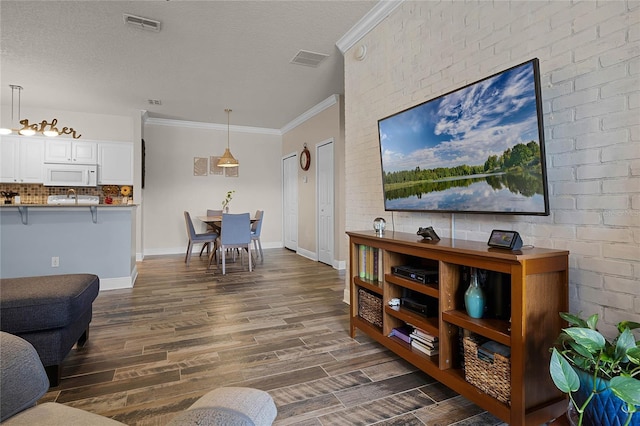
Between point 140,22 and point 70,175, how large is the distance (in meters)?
4.17

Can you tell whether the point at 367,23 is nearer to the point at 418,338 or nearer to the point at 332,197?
the point at 418,338

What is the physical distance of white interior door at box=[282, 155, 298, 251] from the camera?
736 centimetres

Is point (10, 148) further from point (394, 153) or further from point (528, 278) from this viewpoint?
point (528, 278)

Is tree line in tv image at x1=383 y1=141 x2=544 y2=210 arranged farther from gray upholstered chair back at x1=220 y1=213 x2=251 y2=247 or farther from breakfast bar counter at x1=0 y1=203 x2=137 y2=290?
breakfast bar counter at x1=0 y1=203 x2=137 y2=290

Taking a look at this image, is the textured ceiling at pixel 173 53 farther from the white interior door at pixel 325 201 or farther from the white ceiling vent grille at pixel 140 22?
the white interior door at pixel 325 201

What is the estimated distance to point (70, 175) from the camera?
6.06 meters

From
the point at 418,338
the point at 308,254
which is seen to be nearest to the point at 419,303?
the point at 418,338

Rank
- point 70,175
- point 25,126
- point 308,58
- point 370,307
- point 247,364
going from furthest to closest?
point 70,175
point 25,126
point 308,58
point 370,307
point 247,364

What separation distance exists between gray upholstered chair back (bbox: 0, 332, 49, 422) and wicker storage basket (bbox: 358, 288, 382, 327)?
6.37 ft

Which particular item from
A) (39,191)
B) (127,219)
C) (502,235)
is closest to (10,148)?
(39,191)

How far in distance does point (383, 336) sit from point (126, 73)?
4577 millimetres

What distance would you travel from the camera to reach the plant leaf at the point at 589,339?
44.3 inches

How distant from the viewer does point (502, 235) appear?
A: 1.62 metres

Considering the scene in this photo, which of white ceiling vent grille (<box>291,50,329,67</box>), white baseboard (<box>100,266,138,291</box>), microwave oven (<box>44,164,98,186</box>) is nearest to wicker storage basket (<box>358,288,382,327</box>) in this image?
white ceiling vent grille (<box>291,50,329,67</box>)
